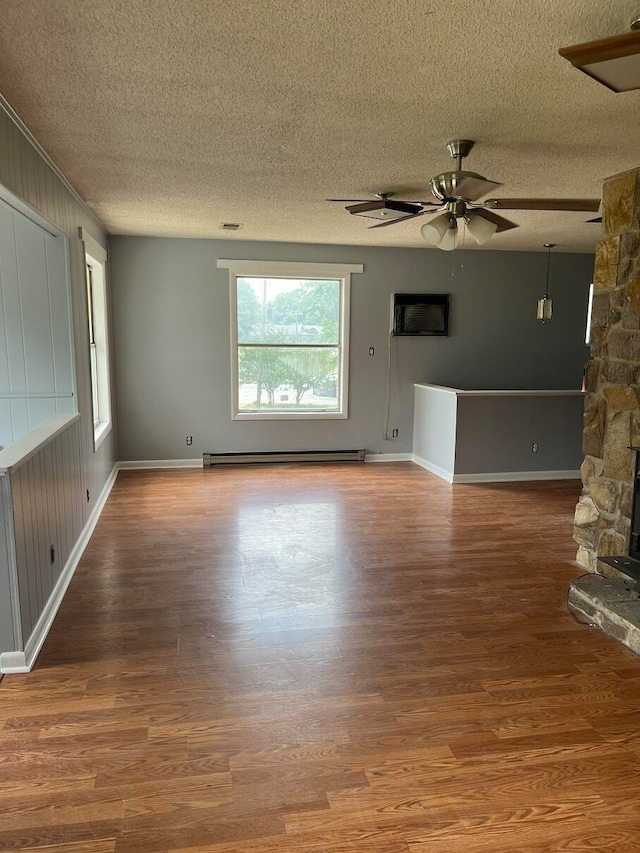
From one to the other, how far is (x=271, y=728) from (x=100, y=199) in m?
3.89

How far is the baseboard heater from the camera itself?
6590mm

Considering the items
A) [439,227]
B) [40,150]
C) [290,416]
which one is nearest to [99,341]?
[290,416]

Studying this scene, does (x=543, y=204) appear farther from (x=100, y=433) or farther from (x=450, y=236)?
(x=100, y=433)

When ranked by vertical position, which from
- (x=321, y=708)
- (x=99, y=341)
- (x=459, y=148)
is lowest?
(x=321, y=708)

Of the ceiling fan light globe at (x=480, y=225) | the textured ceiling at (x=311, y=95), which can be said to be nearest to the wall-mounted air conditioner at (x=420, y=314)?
the textured ceiling at (x=311, y=95)

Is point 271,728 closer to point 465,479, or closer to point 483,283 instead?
point 465,479

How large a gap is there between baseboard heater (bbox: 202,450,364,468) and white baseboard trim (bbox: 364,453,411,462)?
0.10m

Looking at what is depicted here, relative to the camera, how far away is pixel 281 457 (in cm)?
668

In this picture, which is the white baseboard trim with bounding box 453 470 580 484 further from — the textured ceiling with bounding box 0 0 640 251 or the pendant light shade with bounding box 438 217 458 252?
the pendant light shade with bounding box 438 217 458 252

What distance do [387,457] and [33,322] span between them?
4.31 metres

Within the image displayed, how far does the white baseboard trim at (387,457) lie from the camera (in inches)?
273

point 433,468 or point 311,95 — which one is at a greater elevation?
point 311,95

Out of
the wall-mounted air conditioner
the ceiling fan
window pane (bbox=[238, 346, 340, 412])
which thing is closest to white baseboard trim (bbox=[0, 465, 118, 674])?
window pane (bbox=[238, 346, 340, 412])

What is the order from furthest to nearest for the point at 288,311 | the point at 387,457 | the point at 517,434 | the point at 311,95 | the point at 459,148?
the point at 387,457 → the point at 288,311 → the point at 517,434 → the point at 459,148 → the point at 311,95
